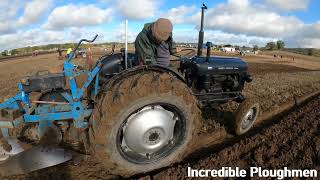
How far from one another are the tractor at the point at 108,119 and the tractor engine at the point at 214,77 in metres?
1.28

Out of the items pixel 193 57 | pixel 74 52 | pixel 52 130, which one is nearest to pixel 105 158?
pixel 52 130

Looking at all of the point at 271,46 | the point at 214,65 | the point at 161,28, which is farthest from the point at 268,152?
the point at 271,46

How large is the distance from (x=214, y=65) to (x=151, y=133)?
7.27 feet

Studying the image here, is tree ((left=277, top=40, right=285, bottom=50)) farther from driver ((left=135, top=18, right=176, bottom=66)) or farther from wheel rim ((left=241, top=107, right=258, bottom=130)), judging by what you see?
driver ((left=135, top=18, right=176, bottom=66))

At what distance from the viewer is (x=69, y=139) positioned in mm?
4664

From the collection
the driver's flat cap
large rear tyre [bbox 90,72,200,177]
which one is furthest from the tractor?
the driver's flat cap

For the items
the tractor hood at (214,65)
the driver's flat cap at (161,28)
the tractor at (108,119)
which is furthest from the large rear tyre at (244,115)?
the driver's flat cap at (161,28)

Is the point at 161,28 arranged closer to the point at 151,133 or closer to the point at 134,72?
the point at 134,72

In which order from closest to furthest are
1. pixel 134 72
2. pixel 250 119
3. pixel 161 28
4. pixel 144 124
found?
pixel 144 124 < pixel 134 72 < pixel 161 28 < pixel 250 119

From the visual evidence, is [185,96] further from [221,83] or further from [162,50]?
[221,83]

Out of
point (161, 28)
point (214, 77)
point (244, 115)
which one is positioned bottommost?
point (244, 115)

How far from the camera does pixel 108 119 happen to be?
11.3 ft

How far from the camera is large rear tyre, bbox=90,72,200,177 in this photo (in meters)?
3.47

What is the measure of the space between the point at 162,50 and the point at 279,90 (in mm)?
6004
